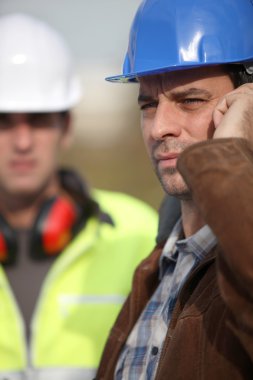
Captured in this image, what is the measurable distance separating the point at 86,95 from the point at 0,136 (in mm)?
9306

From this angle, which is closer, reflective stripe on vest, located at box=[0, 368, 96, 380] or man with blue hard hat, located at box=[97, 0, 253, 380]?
man with blue hard hat, located at box=[97, 0, 253, 380]

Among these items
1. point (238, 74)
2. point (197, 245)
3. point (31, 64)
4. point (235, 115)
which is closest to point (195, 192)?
point (235, 115)

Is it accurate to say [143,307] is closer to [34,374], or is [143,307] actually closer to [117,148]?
[34,374]

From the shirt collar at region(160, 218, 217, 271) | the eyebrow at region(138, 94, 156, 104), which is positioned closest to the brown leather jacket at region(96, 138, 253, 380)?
the shirt collar at region(160, 218, 217, 271)

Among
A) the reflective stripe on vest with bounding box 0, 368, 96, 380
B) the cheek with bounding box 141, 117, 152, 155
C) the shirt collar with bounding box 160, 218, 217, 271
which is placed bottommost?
the reflective stripe on vest with bounding box 0, 368, 96, 380

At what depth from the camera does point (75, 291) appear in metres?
3.55

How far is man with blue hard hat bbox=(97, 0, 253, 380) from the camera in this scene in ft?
5.51

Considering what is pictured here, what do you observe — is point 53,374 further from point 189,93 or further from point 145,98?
point 189,93

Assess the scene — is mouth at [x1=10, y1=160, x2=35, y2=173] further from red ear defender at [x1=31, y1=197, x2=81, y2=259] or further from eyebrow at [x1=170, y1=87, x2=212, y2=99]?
eyebrow at [x1=170, y1=87, x2=212, y2=99]

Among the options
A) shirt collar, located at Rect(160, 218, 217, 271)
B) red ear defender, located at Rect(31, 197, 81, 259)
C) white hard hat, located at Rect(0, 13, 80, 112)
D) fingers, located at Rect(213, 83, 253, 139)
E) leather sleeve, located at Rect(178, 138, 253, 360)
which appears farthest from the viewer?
white hard hat, located at Rect(0, 13, 80, 112)

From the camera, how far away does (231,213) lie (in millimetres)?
1647

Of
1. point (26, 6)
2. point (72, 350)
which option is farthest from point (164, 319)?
point (26, 6)

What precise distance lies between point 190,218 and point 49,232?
4.35 ft

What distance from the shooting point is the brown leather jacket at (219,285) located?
163 cm
